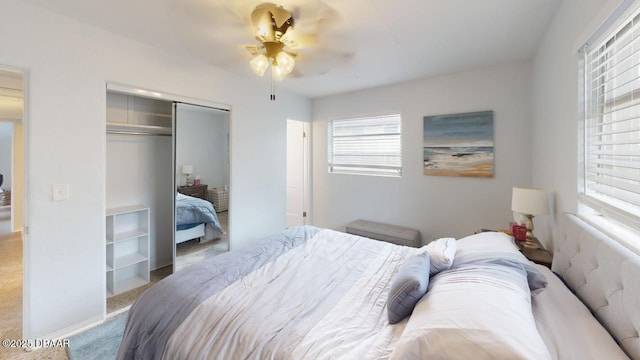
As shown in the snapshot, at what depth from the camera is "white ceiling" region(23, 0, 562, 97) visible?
1859mm

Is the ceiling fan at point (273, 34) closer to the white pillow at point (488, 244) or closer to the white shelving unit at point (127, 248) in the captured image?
the white pillow at point (488, 244)

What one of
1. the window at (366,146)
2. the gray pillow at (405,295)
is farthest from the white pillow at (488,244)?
the window at (366,146)

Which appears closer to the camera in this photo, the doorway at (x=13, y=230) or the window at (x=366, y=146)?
the doorway at (x=13, y=230)

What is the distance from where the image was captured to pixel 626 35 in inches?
47.0

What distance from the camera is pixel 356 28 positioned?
2152 millimetres

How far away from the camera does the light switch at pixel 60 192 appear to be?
2.02 metres

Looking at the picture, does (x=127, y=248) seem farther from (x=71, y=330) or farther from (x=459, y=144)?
(x=459, y=144)

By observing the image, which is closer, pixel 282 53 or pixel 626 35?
pixel 626 35

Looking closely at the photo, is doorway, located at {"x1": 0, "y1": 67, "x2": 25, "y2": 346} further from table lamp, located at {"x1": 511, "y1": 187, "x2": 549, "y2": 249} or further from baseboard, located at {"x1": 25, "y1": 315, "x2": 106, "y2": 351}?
table lamp, located at {"x1": 511, "y1": 187, "x2": 549, "y2": 249}

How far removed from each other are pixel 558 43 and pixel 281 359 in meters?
2.72

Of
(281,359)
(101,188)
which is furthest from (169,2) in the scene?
(281,359)

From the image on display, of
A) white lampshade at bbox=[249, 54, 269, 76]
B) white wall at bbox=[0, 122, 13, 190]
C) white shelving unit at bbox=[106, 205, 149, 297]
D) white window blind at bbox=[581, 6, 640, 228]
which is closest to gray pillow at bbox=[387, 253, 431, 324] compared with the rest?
white window blind at bbox=[581, 6, 640, 228]

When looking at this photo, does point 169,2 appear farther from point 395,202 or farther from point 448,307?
point 395,202

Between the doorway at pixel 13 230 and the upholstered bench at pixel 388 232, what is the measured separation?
333 cm
